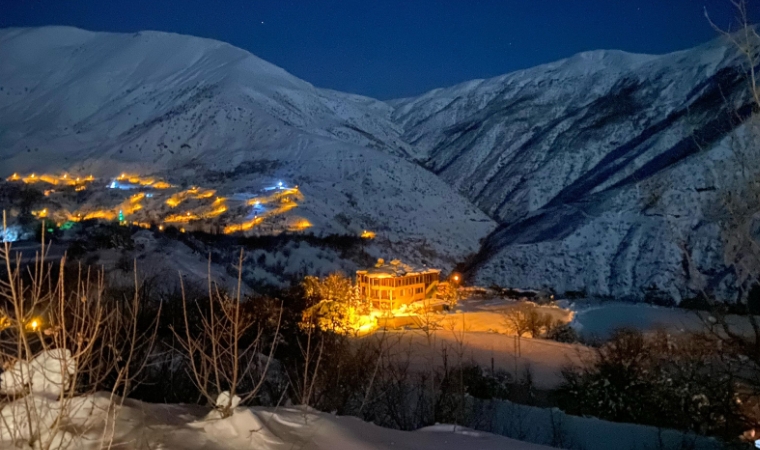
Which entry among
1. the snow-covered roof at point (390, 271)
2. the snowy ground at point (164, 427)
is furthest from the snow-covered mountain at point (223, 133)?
the snowy ground at point (164, 427)

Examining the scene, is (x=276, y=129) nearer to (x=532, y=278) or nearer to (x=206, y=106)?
(x=206, y=106)

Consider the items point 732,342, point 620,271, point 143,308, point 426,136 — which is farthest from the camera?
point 426,136

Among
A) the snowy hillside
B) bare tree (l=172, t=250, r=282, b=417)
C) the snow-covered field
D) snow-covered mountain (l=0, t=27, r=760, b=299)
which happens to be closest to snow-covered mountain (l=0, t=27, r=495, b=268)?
snow-covered mountain (l=0, t=27, r=760, b=299)

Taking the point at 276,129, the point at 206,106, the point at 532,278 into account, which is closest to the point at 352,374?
the point at 532,278

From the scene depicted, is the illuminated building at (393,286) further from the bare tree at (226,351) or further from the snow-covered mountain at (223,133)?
the bare tree at (226,351)

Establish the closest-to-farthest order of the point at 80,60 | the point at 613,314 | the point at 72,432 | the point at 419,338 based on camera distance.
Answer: the point at 72,432, the point at 419,338, the point at 613,314, the point at 80,60

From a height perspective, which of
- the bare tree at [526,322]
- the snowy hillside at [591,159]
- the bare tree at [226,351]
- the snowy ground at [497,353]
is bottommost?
the snowy ground at [497,353]

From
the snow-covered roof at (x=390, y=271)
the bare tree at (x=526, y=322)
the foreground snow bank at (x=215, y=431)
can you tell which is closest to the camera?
the foreground snow bank at (x=215, y=431)

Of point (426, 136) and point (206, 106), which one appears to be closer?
point (206, 106)
